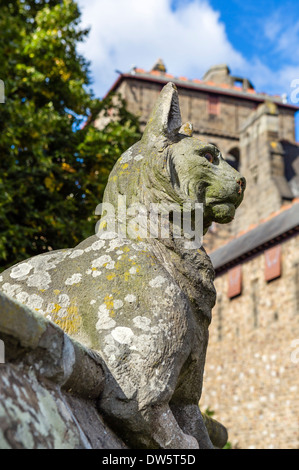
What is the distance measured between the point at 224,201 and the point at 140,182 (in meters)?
0.42

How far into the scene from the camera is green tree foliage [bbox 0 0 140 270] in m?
10.7

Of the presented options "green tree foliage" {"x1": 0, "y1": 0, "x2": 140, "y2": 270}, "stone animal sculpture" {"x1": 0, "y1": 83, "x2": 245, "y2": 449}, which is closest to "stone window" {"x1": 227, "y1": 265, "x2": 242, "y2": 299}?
"green tree foliage" {"x1": 0, "y1": 0, "x2": 140, "y2": 270}

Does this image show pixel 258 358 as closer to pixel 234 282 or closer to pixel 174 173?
pixel 234 282

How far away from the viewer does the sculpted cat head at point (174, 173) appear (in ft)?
10.8

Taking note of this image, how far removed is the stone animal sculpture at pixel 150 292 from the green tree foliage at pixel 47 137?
6219 mm

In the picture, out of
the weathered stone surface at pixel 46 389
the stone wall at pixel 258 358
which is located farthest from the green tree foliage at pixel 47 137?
the stone wall at pixel 258 358

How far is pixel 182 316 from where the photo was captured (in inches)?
Result: 114

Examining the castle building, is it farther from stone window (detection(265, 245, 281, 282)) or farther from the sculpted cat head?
the sculpted cat head

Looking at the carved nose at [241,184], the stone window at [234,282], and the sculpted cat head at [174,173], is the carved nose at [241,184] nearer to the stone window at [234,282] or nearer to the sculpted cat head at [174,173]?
the sculpted cat head at [174,173]

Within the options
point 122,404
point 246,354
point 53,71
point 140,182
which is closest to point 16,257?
point 53,71

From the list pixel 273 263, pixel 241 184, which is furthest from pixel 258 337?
pixel 241 184

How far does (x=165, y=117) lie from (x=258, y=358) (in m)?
23.0

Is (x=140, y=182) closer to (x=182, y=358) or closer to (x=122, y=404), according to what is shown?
(x=182, y=358)

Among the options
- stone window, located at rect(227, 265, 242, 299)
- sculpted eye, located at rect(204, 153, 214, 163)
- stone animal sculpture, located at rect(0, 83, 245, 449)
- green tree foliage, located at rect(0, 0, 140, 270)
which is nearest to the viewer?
stone animal sculpture, located at rect(0, 83, 245, 449)
